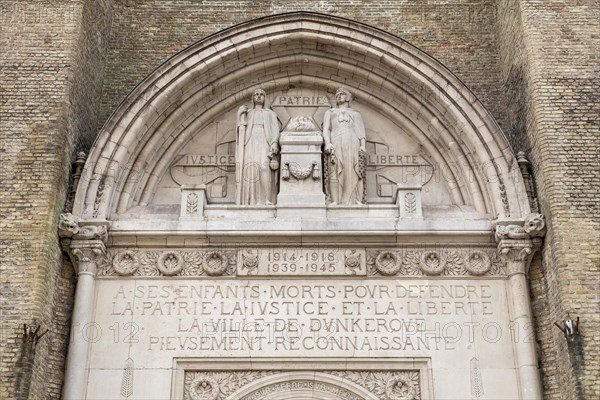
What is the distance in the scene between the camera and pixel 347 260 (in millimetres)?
12336

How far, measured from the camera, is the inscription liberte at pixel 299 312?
1180 cm

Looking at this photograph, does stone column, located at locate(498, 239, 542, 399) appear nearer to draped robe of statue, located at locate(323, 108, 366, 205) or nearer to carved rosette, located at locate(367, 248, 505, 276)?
carved rosette, located at locate(367, 248, 505, 276)

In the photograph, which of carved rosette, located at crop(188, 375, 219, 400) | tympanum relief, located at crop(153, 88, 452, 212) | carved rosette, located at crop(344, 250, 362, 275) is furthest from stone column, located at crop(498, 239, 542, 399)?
carved rosette, located at crop(188, 375, 219, 400)

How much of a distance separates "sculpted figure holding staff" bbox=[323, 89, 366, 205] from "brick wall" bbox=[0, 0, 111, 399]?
154 inches

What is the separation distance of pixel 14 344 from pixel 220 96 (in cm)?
539

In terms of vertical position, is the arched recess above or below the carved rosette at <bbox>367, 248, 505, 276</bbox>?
above

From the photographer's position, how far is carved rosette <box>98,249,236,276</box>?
12.3 m

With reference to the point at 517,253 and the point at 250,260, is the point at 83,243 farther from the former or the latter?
the point at 517,253

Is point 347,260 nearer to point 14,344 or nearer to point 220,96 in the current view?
point 220,96

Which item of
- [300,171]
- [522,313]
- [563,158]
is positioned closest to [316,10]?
[300,171]

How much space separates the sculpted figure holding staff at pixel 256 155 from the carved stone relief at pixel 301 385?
271 cm

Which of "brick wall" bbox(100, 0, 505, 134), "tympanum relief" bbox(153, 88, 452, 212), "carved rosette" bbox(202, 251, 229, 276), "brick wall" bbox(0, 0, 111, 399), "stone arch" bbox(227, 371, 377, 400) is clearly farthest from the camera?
"brick wall" bbox(100, 0, 505, 134)

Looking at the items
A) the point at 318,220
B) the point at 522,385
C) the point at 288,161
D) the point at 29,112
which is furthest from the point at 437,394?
the point at 29,112

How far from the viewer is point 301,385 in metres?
11.6
